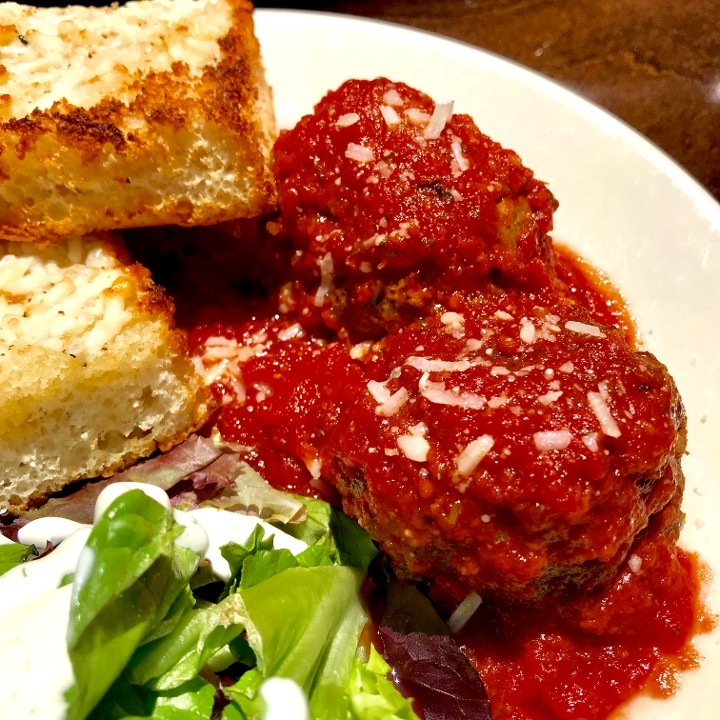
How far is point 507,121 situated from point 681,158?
1053 millimetres

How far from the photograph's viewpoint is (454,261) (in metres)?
2.66

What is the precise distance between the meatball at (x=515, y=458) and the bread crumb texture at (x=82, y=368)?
0.74 m

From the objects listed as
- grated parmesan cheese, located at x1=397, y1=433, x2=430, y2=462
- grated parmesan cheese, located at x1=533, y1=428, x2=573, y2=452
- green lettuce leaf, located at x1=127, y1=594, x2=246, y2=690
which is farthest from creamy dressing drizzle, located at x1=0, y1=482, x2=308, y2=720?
grated parmesan cheese, located at x1=533, y1=428, x2=573, y2=452

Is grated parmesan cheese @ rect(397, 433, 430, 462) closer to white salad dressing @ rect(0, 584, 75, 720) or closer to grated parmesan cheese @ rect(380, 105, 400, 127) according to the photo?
white salad dressing @ rect(0, 584, 75, 720)

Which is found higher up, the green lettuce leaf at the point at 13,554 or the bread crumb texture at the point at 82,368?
the bread crumb texture at the point at 82,368

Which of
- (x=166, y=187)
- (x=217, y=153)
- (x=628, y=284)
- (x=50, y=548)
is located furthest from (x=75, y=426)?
(x=628, y=284)

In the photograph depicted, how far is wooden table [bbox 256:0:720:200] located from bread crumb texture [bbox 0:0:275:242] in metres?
2.34

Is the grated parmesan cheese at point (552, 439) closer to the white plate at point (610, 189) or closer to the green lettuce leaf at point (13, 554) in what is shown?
the white plate at point (610, 189)

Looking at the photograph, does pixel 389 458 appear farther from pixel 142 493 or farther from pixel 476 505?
pixel 142 493

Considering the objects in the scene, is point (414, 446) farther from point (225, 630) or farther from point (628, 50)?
point (628, 50)

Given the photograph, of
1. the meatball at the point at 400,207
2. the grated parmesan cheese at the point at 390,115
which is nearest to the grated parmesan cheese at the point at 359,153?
the meatball at the point at 400,207

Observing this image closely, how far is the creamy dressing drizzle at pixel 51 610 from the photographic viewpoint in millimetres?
1889

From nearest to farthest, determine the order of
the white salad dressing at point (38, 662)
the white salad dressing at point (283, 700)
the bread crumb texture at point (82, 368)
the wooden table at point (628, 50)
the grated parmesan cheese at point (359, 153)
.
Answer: the white salad dressing at point (38, 662)
the white salad dressing at point (283, 700)
the bread crumb texture at point (82, 368)
the grated parmesan cheese at point (359, 153)
the wooden table at point (628, 50)

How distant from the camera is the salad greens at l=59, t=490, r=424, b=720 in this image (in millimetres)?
1917
